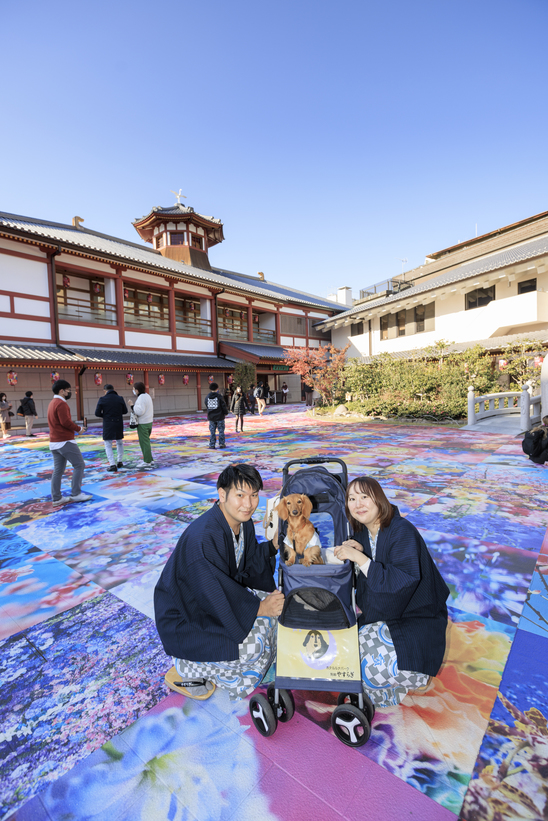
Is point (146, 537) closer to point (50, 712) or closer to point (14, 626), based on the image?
point (14, 626)

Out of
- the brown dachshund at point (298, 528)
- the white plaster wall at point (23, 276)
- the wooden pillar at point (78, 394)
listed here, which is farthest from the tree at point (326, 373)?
the brown dachshund at point (298, 528)

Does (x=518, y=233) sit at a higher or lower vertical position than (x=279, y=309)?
higher

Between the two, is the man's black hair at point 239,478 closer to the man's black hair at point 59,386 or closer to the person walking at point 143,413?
the man's black hair at point 59,386

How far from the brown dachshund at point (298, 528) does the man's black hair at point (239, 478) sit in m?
0.25

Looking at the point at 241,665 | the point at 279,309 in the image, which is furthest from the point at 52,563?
the point at 279,309

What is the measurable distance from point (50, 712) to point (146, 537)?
7.02 ft

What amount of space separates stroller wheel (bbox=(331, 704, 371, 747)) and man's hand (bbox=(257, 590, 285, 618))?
453 millimetres

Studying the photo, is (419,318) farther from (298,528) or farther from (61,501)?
(298,528)

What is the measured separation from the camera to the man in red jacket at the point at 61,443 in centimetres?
498

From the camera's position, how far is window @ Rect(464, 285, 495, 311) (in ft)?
57.4

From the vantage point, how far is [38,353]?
41.7 feet

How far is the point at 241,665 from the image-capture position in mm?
1830

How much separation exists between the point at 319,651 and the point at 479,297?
19.8 metres

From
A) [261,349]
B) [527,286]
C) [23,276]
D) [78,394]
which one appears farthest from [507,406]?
[23,276]
